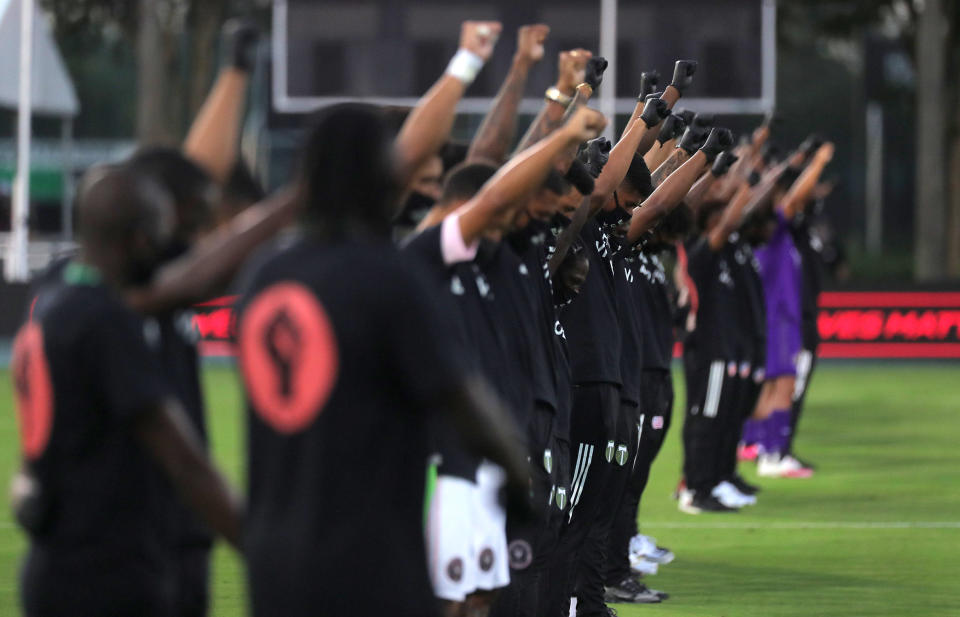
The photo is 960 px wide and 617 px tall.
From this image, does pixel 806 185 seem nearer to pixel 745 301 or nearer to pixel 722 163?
pixel 745 301

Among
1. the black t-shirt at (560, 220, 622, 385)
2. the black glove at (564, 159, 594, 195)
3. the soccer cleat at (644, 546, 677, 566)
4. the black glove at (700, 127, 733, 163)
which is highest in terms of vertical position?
the black glove at (700, 127, 733, 163)

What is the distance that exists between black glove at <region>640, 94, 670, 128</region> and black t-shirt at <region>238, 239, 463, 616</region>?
465 cm

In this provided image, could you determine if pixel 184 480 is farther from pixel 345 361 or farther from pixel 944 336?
pixel 944 336

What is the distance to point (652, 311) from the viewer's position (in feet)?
34.1

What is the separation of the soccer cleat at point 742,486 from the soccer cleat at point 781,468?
1234 mm

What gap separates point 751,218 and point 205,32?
96.1 ft

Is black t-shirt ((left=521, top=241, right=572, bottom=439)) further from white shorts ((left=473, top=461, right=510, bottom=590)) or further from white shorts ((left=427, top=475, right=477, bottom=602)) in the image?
white shorts ((left=427, top=475, right=477, bottom=602))

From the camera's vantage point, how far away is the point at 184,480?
14.4 feet

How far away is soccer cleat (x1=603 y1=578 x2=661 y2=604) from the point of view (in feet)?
32.2

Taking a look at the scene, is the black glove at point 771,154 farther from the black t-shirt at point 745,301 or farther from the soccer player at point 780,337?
the black t-shirt at point 745,301

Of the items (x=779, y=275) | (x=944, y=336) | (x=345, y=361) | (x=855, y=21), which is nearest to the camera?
(x=345, y=361)

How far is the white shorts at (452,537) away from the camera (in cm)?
631

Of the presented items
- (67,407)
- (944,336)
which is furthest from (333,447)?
(944,336)

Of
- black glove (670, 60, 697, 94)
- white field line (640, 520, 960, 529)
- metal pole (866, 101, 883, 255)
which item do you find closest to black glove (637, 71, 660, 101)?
black glove (670, 60, 697, 94)
